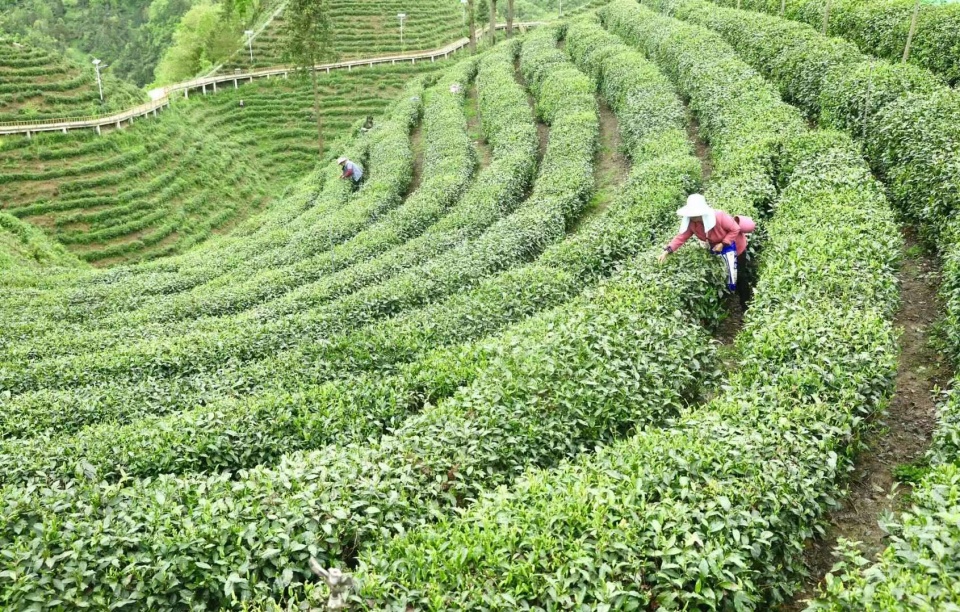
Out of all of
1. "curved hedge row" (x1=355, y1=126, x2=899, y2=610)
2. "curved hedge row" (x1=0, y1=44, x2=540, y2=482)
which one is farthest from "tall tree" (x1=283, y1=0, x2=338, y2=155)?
"curved hedge row" (x1=355, y1=126, x2=899, y2=610)

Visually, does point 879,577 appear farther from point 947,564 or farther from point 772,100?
point 772,100

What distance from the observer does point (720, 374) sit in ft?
28.7

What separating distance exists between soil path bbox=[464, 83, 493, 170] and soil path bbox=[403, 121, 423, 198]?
8.04 ft

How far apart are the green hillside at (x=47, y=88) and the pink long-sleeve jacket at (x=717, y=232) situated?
41639mm

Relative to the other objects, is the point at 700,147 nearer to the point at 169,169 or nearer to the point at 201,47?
the point at 169,169

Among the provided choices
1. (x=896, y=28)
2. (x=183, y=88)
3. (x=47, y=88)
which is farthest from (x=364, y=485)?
(x=183, y=88)

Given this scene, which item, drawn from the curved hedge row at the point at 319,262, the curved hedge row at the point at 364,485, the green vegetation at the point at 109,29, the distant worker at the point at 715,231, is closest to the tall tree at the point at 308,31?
the curved hedge row at the point at 319,262

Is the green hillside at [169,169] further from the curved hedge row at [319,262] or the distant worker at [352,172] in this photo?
the curved hedge row at [319,262]

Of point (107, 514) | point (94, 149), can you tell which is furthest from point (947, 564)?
point (94, 149)

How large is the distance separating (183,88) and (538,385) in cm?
5158

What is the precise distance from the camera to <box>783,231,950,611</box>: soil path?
6.38 meters

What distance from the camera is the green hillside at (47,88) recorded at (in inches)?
1555

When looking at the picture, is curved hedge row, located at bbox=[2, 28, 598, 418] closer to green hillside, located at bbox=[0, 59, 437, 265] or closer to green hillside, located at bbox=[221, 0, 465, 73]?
green hillside, located at bbox=[0, 59, 437, 265]

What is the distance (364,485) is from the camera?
21.1ft
